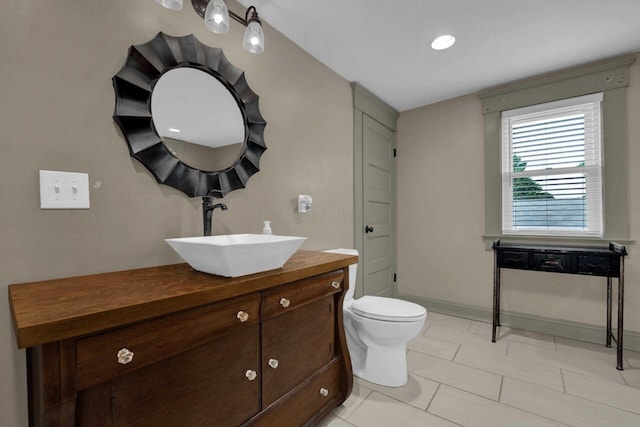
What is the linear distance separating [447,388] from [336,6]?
8.00ft

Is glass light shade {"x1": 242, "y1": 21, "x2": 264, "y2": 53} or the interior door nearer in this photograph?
glass light shade {"x1": 242, "y1": 21, "x2": 264, "y2": 53}

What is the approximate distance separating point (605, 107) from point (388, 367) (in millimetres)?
2678

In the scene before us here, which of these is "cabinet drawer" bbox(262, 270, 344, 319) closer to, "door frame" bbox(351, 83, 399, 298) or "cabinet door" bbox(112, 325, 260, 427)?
"cabinet door" bbox(112, 325, 260, 427)

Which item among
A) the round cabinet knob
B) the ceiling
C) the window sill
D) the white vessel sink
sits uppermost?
the ceiling

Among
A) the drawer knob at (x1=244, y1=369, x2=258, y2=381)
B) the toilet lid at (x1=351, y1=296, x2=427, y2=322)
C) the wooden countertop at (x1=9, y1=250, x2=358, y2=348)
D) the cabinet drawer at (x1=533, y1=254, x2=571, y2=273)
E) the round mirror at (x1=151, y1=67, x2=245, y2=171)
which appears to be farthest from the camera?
the cabinet drawer at (x1=533, y1=254, x2=571, y2=273)

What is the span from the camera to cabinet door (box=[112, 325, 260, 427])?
0.78 metres

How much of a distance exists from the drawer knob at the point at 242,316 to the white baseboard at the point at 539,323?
2677 mm

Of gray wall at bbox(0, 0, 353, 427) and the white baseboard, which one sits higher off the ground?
gray wall at bbox(0, 0, 353, 427)

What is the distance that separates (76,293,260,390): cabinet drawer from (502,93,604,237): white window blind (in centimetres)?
277

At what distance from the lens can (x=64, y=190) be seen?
3.44 feet

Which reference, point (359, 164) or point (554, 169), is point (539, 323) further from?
point (359, 164)

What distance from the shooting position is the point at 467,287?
9.71 feet

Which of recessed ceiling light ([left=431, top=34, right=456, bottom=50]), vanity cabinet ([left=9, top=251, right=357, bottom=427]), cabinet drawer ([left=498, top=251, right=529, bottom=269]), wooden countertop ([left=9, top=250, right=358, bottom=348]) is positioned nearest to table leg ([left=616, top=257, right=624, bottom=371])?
cabinet drawer ([left=498, top=251, right=529, bottom=269])

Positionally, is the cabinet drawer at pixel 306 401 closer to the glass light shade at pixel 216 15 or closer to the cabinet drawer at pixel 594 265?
the glass light shade at pixel 216 15
